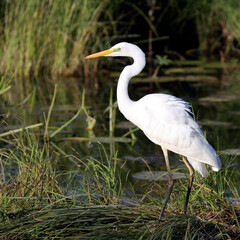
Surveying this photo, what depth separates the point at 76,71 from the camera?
8.77m

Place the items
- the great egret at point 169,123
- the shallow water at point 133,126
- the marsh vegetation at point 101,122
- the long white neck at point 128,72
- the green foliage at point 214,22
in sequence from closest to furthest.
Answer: the marsh vegetation at point 101,122 < the great egret at point 169,123 < the long white neck at point 128,72 < the shallow water at point 133,126 < the green foliage at point 214,22

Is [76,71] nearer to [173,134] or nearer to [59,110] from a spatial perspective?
[59,110]

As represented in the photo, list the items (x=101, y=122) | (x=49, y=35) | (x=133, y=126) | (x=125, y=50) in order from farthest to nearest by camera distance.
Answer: (x=49, y=35) → (x=101, y=122) → (x=133, y=126) → (x=125, y=50)

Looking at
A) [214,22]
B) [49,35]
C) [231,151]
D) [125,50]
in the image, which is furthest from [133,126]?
[214,22]

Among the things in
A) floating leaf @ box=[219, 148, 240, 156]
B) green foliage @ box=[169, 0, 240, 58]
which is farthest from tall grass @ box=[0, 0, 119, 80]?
floating leaf @ box=[219, 148, 240, 156]

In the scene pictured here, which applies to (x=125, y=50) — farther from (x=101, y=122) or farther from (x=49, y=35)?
(x=49, y=35)

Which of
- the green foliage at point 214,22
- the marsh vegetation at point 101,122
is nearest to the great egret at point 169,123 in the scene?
the marsh vegetation at point 101,122

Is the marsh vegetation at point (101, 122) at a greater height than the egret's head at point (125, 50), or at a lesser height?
lesser

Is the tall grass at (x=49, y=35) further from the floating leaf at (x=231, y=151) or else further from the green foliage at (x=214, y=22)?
the floating leaf at (x=231, y=151)

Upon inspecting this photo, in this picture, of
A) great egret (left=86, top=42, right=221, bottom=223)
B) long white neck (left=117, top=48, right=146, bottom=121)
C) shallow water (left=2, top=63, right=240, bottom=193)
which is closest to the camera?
great egret (left=86, top=42, right=221, bottom=223)

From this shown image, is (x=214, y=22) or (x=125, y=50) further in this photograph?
(x=214, y=22)

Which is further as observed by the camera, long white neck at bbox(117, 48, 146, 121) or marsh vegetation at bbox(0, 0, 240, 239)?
long white neck at bbox(117, 48, 146, 121)

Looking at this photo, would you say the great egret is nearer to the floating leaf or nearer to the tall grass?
the floating leaf

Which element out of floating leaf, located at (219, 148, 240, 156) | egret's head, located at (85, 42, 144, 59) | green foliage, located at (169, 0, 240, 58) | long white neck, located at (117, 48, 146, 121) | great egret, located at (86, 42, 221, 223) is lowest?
floating leaf, located at (219, 148, 240, 156)
